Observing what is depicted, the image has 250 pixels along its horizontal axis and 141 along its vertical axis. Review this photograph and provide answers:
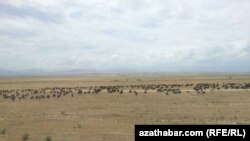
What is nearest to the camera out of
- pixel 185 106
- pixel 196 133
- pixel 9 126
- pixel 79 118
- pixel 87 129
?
pixel 196 133

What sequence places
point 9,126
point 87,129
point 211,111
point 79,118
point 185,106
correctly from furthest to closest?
point 185,106 → point 211,111 → point 79,118 → point 9,126 → point 87,129

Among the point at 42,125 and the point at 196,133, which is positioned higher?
the point at 196,133

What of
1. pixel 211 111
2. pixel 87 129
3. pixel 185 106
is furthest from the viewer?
→ pixel 185 106

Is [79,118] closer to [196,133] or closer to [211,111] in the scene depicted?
[211,111]

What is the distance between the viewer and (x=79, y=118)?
29.4 meters

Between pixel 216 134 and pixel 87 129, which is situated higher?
pixel 216 134

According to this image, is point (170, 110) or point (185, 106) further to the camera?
point (185, 106)

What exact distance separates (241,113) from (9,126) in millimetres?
17053

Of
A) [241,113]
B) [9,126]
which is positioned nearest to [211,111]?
[241,113]

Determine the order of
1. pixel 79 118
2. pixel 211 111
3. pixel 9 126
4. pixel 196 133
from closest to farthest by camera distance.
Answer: pixel 196 133 → pixel 9 126 → pixel 79 118 → pixel 211 111

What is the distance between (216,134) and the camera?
934cm

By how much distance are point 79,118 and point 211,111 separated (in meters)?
10.8

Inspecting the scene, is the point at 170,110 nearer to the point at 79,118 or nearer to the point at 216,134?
the point at 79,118

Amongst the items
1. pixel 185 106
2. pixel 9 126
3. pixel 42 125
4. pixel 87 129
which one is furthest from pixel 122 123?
pixel 185 106
